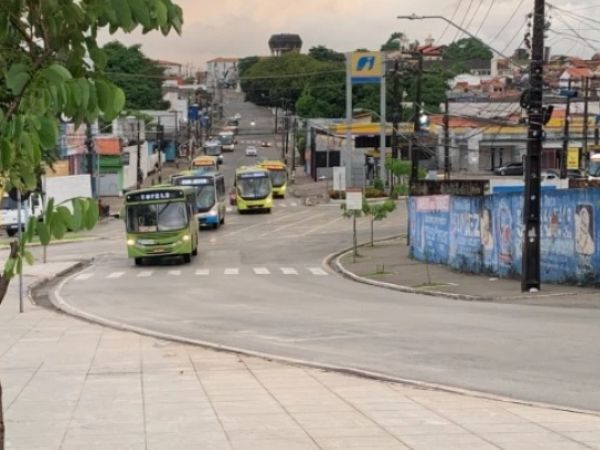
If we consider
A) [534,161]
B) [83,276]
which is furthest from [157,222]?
[534,161]

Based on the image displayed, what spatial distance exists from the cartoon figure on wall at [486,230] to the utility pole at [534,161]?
515 centimetres

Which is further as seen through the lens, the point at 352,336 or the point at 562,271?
the point at 562,271

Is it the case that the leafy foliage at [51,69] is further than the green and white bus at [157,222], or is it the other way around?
the green and white bus at [157,222]

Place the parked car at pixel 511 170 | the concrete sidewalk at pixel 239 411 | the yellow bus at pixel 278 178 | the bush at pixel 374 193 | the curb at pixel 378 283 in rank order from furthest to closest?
the parked car at pixel 511 170 < the yellow bus at pixel 278 178 < the bush at pixel 374 193 < the curb at pixel 378 283 < the concrete sidewalk at pixel 239 411

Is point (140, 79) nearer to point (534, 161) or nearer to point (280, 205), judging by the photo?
point (280, 205)

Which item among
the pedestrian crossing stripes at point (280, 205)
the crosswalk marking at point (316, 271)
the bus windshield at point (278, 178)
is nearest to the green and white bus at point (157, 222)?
the crosswalk marking at point (316, 271)

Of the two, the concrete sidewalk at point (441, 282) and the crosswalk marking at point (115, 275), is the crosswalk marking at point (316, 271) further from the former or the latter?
the crosswalk marking at point (115, 275)

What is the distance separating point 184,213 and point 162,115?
107348 millimetres

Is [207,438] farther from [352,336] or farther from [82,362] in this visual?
[352,336]

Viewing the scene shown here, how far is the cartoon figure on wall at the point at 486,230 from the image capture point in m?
28.7

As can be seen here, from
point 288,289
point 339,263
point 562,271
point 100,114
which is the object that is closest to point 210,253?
point 339,263

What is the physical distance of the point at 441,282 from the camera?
27.6 metres

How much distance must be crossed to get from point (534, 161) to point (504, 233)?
509 cm

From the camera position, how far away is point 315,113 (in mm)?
143875
